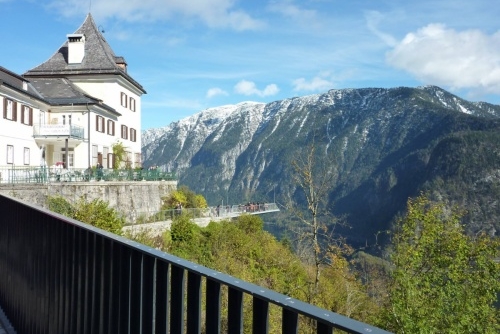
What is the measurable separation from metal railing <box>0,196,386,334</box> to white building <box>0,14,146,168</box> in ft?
99.9

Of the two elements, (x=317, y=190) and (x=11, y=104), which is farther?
(x=11, y=104)

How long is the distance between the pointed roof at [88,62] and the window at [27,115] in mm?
9335

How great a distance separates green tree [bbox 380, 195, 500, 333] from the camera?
24.4 meters

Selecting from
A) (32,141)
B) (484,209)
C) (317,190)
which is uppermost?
(32,141)

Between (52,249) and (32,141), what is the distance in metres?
35.6

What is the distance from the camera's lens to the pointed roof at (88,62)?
45.5 meters

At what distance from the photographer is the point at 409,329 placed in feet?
76.7

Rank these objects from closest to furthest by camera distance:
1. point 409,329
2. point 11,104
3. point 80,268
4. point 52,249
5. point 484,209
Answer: point 80,268 < point 52,249 < point 409,329 < point 11,104 < point 484,209

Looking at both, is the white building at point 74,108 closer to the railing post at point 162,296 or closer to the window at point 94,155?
the window at point 94,155

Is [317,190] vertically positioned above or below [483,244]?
above

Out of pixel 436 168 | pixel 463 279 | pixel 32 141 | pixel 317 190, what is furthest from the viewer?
pixel 436 168

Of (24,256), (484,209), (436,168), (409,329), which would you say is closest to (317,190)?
(409,329)

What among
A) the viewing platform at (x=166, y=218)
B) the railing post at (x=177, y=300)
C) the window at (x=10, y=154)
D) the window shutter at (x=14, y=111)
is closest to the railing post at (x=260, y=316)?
the railing post at (x=177, y=300)

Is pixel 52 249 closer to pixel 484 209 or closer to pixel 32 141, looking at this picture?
pixel 32 141
